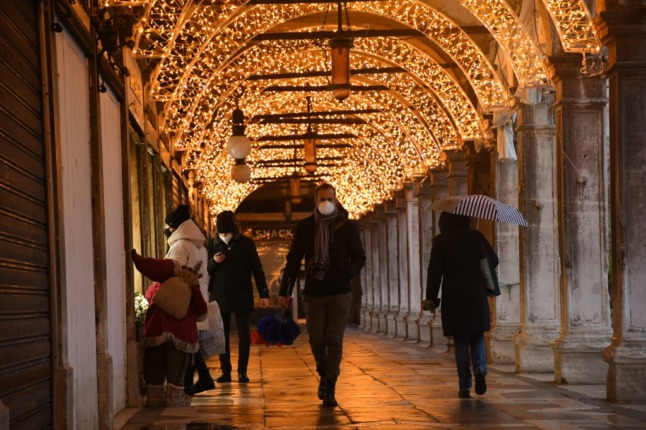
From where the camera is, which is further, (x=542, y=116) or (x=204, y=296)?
(x=542, y=116)

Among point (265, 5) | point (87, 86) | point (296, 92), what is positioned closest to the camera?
point (87, 86)

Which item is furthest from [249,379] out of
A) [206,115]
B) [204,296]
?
[206,115]

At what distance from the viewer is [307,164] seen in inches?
1155

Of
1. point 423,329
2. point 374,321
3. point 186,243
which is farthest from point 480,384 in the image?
point 374,321

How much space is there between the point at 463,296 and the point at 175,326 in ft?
8.33

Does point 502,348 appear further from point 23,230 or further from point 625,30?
point 23,230

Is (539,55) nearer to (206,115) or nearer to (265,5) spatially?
(265,5)

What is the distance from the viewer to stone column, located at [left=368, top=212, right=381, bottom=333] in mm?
40438

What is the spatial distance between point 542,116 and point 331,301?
637 cm

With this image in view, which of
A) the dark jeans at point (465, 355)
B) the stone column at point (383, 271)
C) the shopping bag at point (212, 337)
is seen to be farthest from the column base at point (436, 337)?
the dark jeans at point (465, 355)

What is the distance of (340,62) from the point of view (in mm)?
15852

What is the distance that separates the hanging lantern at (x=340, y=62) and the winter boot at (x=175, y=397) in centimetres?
577

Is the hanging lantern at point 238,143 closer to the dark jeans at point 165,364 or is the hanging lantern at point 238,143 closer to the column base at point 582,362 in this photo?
the column base at point 582,362

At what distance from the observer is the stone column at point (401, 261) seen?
33469 mm
